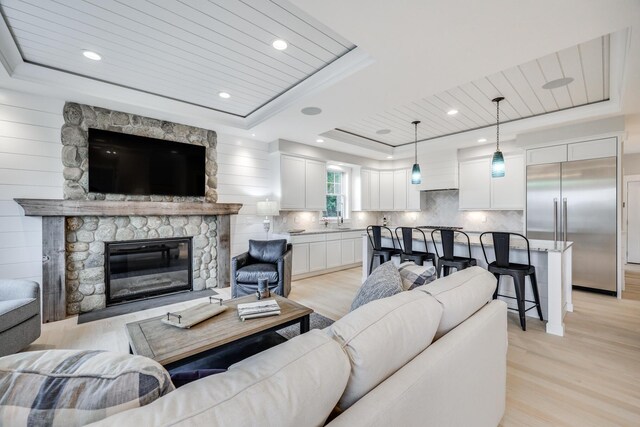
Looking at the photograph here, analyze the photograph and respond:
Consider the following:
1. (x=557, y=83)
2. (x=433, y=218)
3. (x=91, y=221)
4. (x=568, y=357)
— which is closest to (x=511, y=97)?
(x=557, y=83)

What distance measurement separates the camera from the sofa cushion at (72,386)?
0.58 metres

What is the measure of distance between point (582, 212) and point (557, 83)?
7.15ft

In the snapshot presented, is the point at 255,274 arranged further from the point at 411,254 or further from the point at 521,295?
the point at 521,295

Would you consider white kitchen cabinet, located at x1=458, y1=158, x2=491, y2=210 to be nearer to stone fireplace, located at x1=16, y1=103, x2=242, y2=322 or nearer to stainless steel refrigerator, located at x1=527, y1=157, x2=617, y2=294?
stainless steel refrigerator, located at x1=527, y1=157, x2=617, y2=294

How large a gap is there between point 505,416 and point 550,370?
0.81 meters

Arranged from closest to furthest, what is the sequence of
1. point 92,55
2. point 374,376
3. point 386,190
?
point 374,376, point 92,55, point 386,190

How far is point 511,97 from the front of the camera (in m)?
3.69

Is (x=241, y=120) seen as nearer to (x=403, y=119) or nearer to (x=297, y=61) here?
(x=297, y=61)

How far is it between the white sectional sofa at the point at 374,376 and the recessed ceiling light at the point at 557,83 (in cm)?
309

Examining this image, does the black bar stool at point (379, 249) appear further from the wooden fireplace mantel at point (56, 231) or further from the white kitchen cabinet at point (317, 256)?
the wooden fireplace mantel at point (56, 231)

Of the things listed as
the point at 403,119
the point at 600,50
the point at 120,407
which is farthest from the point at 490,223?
the point at 120,407

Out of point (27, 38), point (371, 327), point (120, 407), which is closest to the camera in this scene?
point (120, 407)

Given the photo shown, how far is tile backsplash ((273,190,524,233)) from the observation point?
5527mm

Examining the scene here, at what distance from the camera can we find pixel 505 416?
1786mm
